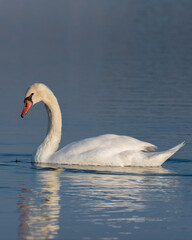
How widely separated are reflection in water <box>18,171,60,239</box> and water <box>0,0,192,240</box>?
1cm

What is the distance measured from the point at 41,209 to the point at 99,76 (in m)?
19.7

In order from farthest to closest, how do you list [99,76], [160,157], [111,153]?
1. [99,76]
2. [111,153]
3. [160,157]

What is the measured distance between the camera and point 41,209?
11109mm

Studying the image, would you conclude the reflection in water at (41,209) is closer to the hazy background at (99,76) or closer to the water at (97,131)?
the water at (97,131)

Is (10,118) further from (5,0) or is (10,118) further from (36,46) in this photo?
(5,0)

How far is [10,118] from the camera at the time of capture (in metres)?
19.9

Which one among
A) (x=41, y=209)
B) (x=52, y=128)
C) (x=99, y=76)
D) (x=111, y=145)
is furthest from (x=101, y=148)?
(x=99, y=76)

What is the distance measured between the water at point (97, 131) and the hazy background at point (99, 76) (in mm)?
39

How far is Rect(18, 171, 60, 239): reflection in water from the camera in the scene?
9984 millimetres

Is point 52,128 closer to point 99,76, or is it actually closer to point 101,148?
point 101,148

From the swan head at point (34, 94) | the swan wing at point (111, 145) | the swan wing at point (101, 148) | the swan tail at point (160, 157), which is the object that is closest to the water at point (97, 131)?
the swan tail at point (160, 157)

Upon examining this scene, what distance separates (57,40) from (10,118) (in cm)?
2971

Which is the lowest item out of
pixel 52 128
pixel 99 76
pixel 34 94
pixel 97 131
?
pixel 52 128

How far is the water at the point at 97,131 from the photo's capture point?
34.4 feet
